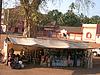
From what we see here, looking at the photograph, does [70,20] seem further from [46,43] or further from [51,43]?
[46,43]

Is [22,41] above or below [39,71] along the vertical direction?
above

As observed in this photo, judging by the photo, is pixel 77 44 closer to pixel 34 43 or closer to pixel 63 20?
pixel 34 43

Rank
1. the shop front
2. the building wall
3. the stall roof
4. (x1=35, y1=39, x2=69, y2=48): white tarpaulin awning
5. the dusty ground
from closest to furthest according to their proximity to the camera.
Result: the dusty ground
the stall roof
(x1=35, y1=39, x2=69, y2=48): white tarpaulin awning
the shop front
the building wall

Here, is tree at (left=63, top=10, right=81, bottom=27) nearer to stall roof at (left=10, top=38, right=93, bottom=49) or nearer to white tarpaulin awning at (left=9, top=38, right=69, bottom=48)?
stall roof at (left=10, top=38, right=93, bottom=49)

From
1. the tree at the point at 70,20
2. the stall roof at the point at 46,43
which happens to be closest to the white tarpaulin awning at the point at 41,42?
the stall roof at the point at 46,43

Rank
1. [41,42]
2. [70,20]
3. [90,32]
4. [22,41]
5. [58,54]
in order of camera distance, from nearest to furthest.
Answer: [22,41], [41,42], [58,54], [90,32], [70,20]

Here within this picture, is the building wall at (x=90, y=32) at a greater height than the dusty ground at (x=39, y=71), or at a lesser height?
greater

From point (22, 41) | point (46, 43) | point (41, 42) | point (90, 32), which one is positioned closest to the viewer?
point (22, 41)

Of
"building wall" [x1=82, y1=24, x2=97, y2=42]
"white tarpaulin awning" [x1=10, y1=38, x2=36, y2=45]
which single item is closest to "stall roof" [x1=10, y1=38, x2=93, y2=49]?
"white tarpaulin awning" [x1=10, y1=38, x2=36, y2=45]

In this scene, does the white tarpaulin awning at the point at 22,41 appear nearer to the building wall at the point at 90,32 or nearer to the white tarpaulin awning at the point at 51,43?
the white tarpaulin awning at the point at 51,43

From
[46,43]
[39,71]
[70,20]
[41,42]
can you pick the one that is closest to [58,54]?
[46,43]

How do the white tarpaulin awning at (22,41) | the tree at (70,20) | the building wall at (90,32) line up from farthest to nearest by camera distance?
the tree at (70,20) < the building wall at (90,32) < the white tarpaulin awning at (22,41)

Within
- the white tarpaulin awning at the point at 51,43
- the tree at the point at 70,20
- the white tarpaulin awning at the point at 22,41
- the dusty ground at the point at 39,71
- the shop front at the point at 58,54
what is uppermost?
the tree at the point at 70,20

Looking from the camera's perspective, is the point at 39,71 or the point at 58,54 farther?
the point at 58,54
